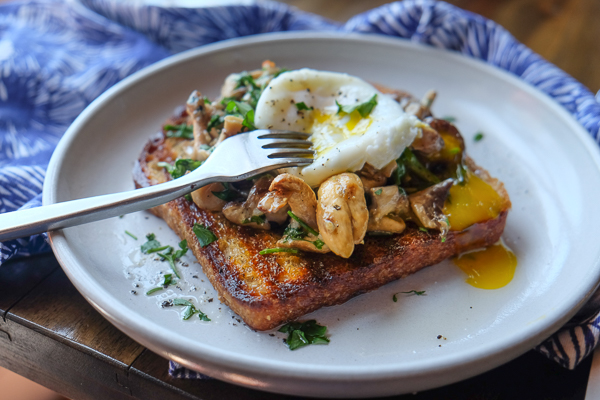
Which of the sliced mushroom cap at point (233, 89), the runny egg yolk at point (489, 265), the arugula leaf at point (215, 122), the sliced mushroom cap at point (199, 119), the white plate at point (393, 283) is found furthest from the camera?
the sliced mushroom cap at point (233, 89)

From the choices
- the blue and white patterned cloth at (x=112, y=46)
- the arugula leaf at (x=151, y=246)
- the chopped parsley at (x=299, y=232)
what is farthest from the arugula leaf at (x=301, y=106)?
→ the blue and white patterned cloth at (x=112, y=46)

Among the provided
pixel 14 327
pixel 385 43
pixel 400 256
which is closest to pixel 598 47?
pixel 385 43

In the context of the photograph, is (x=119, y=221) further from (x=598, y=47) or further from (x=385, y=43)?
(x=598, y=47)

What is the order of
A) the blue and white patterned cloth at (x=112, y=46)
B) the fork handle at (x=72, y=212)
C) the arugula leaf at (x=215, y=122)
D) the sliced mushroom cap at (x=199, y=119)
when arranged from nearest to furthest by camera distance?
1. the fork handle at (x=72, y=212)
2. the sliced mushroom cap at (x=199, y=119)
3. the arugula leaf at (x=215, y=122)
4. the blue and white patterned cloth at (x=112, y=46)

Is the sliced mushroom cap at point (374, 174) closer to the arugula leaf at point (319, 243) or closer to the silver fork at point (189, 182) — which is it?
the silver fork at point (189, 182)

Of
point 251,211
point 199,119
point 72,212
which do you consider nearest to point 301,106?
point 199,119

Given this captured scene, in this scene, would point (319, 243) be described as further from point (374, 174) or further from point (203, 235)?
point (203, 235)

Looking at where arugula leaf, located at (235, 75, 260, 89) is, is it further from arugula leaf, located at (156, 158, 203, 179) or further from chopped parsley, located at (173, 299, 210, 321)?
chopped parsley, located at (173, 299, 210, 321)
